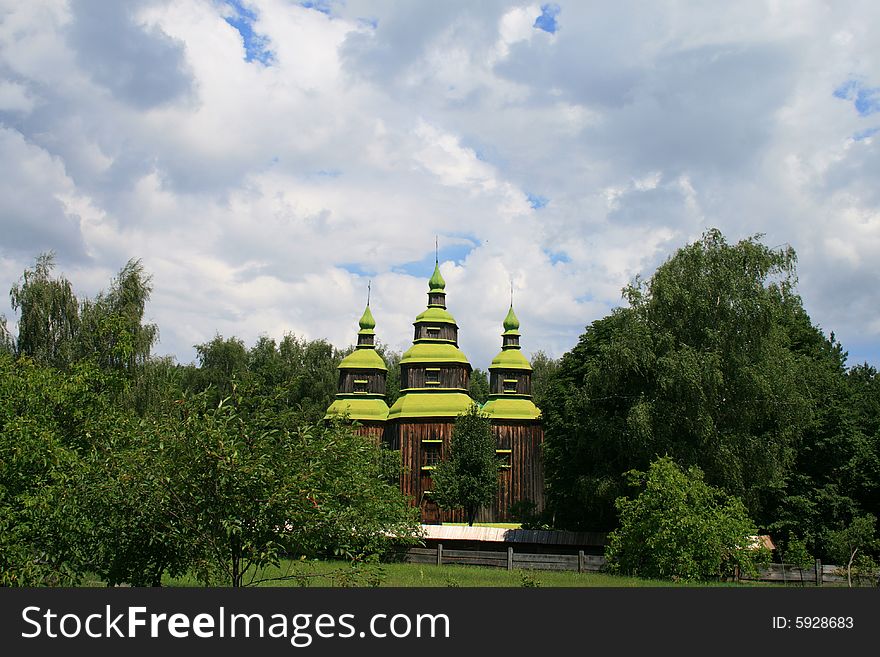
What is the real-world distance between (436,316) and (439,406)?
8.93 metres

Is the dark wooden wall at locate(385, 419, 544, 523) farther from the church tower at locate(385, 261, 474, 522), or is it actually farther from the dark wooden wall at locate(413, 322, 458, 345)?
the dark wooden wall at locate(413, 322, 458, 345)

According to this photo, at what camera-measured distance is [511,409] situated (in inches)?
2047

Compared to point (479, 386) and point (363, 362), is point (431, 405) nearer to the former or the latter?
point (363, 362)

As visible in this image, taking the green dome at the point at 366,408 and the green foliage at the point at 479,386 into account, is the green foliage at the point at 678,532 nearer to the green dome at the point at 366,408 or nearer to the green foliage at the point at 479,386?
the green dome at the point at 366,408

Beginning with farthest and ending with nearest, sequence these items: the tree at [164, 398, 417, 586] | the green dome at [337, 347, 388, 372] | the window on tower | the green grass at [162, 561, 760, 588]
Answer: the green dome at [337, 347, 388, 372]
the window on tower
the green grass at [162, 561, 760, 588]
the tree at [164, 398, 417, 586]

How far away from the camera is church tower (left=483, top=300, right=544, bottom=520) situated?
162ft

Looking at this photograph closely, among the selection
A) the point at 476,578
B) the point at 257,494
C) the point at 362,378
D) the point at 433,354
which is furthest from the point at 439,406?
the point at 257,494

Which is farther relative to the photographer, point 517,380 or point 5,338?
Result: point 517,380

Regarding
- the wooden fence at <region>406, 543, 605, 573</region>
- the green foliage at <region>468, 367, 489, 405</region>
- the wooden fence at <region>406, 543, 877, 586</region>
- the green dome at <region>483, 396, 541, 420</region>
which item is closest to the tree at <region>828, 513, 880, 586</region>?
the wooden fence at <region>406, 543, 877, 586</region>

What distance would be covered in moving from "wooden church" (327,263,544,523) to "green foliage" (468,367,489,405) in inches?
1051

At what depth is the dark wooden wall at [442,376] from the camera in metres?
52.8

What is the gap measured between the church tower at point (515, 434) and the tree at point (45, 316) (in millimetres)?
24349

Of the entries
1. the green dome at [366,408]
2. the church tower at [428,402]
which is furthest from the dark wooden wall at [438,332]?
the green dome at [366,408]

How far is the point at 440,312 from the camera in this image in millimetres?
57906
